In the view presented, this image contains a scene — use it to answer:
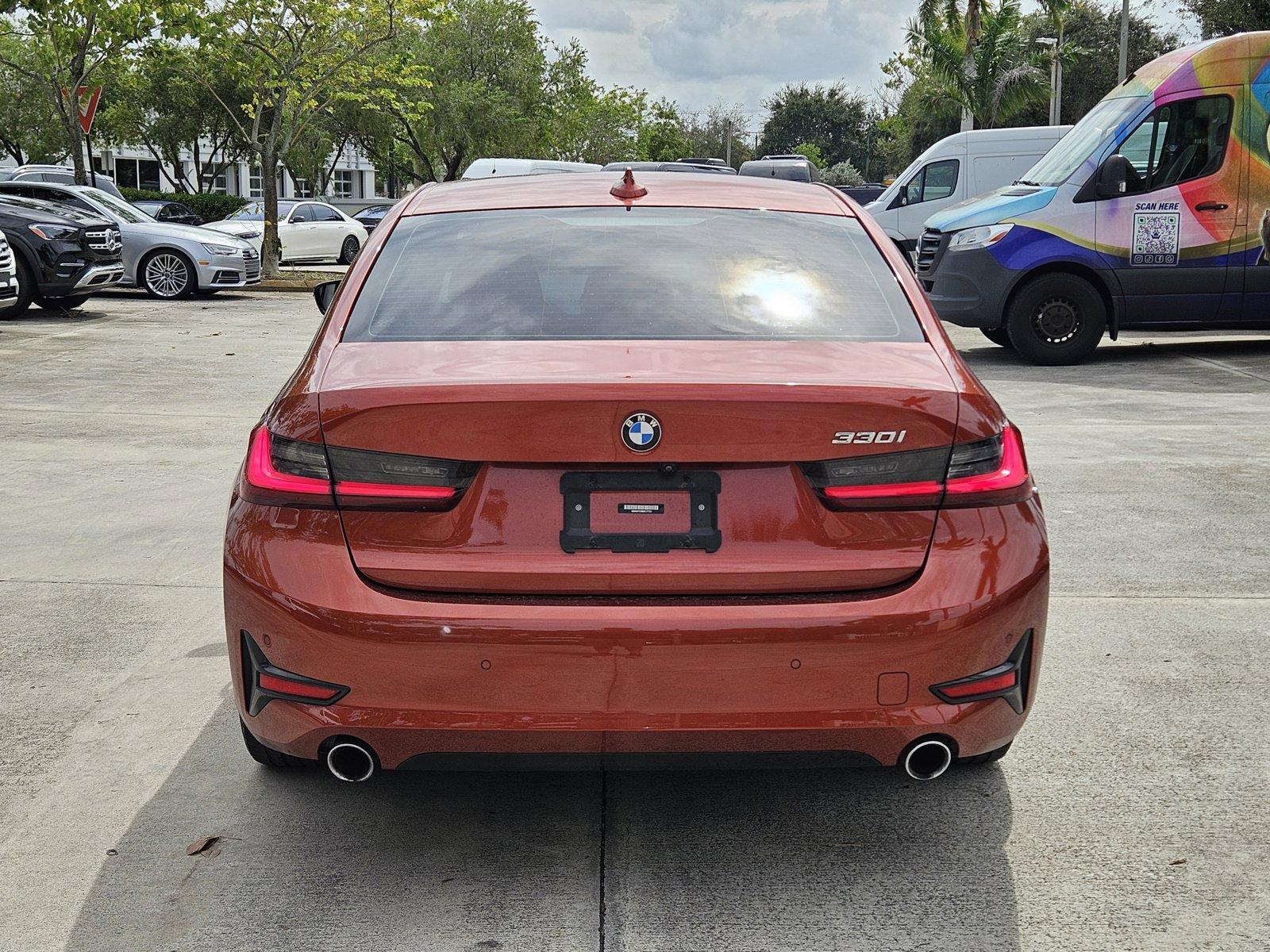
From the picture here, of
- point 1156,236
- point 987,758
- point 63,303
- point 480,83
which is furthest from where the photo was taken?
point 480,83

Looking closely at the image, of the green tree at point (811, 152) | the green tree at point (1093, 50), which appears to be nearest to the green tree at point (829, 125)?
the green tree at point (811, 152)

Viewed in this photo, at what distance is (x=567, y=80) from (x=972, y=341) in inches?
1706

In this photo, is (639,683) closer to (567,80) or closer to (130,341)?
(130,341)

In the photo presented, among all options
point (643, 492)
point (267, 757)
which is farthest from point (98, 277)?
point (643, 492)

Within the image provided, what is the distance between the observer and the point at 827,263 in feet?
12.2

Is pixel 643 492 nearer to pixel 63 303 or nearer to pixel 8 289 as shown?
pixel 8 289

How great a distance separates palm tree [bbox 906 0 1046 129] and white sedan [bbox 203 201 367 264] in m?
20.7

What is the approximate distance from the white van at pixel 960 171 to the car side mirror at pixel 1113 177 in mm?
10018

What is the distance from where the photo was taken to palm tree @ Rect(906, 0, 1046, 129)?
1688 inches

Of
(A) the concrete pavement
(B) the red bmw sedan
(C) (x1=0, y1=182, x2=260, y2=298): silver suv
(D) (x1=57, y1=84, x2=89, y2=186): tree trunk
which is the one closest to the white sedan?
(D) (x1=57, y1=84, x2=89, y2=186): tree trunk

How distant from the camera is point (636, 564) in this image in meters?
2.95

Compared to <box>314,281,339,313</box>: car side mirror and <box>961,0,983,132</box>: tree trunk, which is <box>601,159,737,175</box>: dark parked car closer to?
<box>314,281,339,313</box>: car side mirror

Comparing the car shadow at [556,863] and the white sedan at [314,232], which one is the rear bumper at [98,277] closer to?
the white sedan at [314,232]

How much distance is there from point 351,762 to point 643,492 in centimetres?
87
